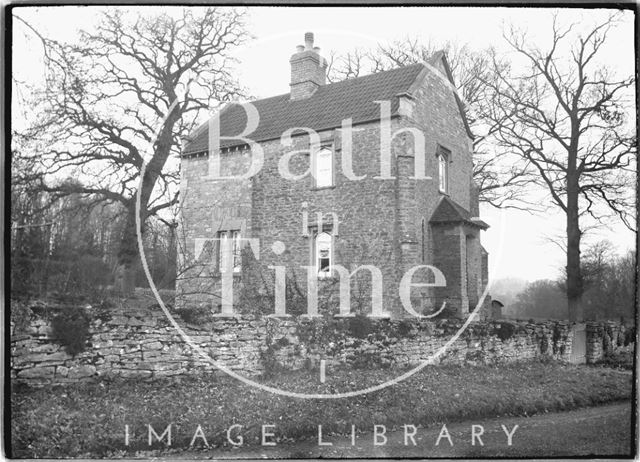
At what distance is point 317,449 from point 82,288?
447 cm

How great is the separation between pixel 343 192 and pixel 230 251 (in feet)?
Result: 12.3

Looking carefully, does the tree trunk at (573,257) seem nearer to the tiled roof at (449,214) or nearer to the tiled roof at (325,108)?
the tiled roof at (449,214)

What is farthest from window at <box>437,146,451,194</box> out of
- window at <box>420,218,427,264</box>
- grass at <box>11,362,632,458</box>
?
grass at <box>11,362,632,458</box>

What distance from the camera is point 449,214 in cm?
1630

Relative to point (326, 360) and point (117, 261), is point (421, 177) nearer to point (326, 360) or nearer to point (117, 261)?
point (326, 360)

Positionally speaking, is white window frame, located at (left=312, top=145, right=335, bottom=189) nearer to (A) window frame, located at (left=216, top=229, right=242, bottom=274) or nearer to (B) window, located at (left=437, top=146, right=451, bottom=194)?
(A) window frame, located at (left=216, top=229, right=242, bottom=274)

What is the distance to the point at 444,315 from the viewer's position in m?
15.3

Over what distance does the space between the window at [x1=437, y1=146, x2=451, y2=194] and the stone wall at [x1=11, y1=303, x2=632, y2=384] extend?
5.46m

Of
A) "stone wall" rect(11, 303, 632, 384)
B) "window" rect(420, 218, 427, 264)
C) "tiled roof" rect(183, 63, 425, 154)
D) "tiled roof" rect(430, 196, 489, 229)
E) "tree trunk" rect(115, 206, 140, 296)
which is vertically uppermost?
"tiled roof" rect(183, 63, 425, 154)

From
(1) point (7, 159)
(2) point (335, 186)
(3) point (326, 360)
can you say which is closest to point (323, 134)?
(2) point (335, 186)

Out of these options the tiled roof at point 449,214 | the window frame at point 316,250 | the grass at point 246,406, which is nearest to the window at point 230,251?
the window frame at point 316,250

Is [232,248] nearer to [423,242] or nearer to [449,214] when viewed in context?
[423,242]

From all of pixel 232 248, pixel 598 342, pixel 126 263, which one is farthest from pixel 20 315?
pixel 598 342

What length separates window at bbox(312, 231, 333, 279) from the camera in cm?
1560
